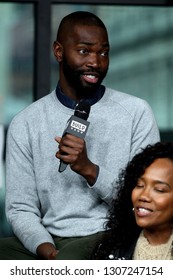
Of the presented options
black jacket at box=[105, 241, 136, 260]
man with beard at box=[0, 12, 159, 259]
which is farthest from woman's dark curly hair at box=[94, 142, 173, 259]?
man with beard at box=[0, 12, 159, 259]

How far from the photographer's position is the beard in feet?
16.2

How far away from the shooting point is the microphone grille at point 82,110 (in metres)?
4.54

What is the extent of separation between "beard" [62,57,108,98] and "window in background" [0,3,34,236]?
1573mm

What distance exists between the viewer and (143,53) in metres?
6.66

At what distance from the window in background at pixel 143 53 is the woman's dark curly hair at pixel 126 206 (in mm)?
2058

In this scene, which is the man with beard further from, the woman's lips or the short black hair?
the woman's lips

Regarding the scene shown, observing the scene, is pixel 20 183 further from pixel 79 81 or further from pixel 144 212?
pixel 144 212

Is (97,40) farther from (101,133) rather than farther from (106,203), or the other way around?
(106,203)

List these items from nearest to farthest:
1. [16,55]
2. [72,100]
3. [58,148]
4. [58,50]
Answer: [58,148], [72,100], [58,50], [16,55]

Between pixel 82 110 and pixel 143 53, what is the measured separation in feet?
7.11

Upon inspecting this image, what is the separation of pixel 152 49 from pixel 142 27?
0.50 ft

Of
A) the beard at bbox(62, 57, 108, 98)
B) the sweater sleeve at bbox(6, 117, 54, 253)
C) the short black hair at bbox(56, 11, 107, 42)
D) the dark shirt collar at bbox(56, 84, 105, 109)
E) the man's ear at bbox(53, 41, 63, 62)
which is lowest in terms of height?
the sweater sleeve at bbox(6, 117, 54, 253)

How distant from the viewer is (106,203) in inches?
191

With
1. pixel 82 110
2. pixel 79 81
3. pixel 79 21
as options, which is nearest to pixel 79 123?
pixel 82 110
